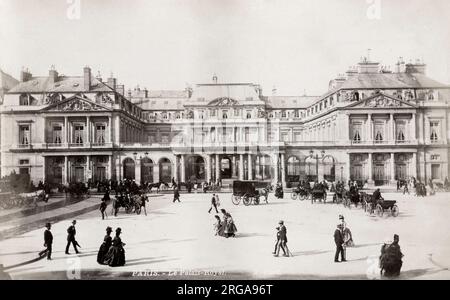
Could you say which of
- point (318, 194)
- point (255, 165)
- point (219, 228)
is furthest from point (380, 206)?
point (255, 165)

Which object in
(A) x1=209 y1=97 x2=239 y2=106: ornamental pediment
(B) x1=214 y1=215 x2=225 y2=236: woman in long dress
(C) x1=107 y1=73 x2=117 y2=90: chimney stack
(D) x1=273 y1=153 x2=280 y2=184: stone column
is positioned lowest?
(B) x1=214 y1=215 x2=225 y2=236: woman in long dress

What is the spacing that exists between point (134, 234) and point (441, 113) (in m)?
18.4

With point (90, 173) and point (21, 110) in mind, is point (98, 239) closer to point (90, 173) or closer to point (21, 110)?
point (21, 110)

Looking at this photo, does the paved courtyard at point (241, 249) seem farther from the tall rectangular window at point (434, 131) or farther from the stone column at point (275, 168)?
the stone column at point (275, 168)

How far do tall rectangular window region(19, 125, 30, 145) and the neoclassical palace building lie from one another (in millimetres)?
81

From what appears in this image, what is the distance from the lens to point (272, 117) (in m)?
51.1

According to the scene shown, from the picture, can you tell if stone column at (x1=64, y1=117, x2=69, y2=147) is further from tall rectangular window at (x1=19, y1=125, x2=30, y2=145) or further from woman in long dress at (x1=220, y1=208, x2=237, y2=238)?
woman in long dress at (x1=220, y1=208, x2=237, y2=238)

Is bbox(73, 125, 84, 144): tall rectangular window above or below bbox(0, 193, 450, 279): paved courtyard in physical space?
above

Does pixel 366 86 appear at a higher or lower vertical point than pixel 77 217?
higher

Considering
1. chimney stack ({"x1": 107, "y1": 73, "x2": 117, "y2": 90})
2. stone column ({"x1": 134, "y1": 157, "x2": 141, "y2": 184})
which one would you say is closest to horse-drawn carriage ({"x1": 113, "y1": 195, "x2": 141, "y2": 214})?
chimney stack ({"x1": 107, "y1": 73, "x2": 117, "y2": 90})

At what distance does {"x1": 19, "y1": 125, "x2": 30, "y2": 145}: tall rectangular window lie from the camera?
76.7 feet

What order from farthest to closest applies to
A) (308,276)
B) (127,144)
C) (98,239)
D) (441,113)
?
1. (127,144)
2. (441,113)
3. (98,239)
4. (308,276)

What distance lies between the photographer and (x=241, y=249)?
42.5 ft

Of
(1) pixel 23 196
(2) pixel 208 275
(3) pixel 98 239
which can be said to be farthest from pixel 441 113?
(1) pixel 23 196
